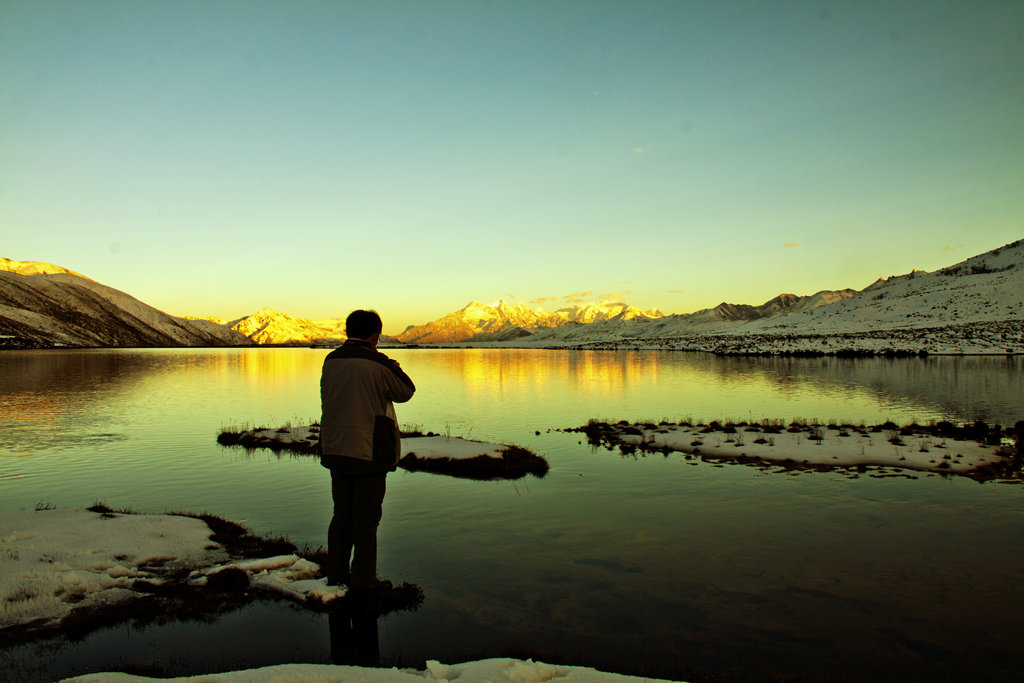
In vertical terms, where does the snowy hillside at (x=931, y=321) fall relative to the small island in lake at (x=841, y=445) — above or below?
above

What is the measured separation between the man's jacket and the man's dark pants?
29cm

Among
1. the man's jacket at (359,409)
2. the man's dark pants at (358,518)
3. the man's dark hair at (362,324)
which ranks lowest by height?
the man's dark pants at (358,518)

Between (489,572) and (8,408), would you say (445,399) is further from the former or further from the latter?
(489,572)

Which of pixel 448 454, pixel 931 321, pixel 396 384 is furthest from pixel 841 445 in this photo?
pixel 931 321

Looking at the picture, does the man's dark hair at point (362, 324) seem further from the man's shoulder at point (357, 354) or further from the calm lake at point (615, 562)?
the calm lake at point (615, 562)

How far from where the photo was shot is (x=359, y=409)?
843 cm

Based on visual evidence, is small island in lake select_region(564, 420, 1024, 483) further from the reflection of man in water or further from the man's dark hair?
the man's dark hair

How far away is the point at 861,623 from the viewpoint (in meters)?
8.77

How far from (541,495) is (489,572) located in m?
6.82

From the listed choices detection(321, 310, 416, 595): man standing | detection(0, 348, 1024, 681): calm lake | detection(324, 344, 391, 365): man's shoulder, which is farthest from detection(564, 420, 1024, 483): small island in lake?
detection(324, 344, 391, 365): man's shoulder

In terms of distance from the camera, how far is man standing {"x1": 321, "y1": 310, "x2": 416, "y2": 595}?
27.6 ft

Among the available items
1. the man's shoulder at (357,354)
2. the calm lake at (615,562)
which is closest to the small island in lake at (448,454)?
the calm lake at (615,562)

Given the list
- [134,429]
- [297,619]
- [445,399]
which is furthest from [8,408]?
[297,619]

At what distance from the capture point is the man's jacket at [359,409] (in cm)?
841
